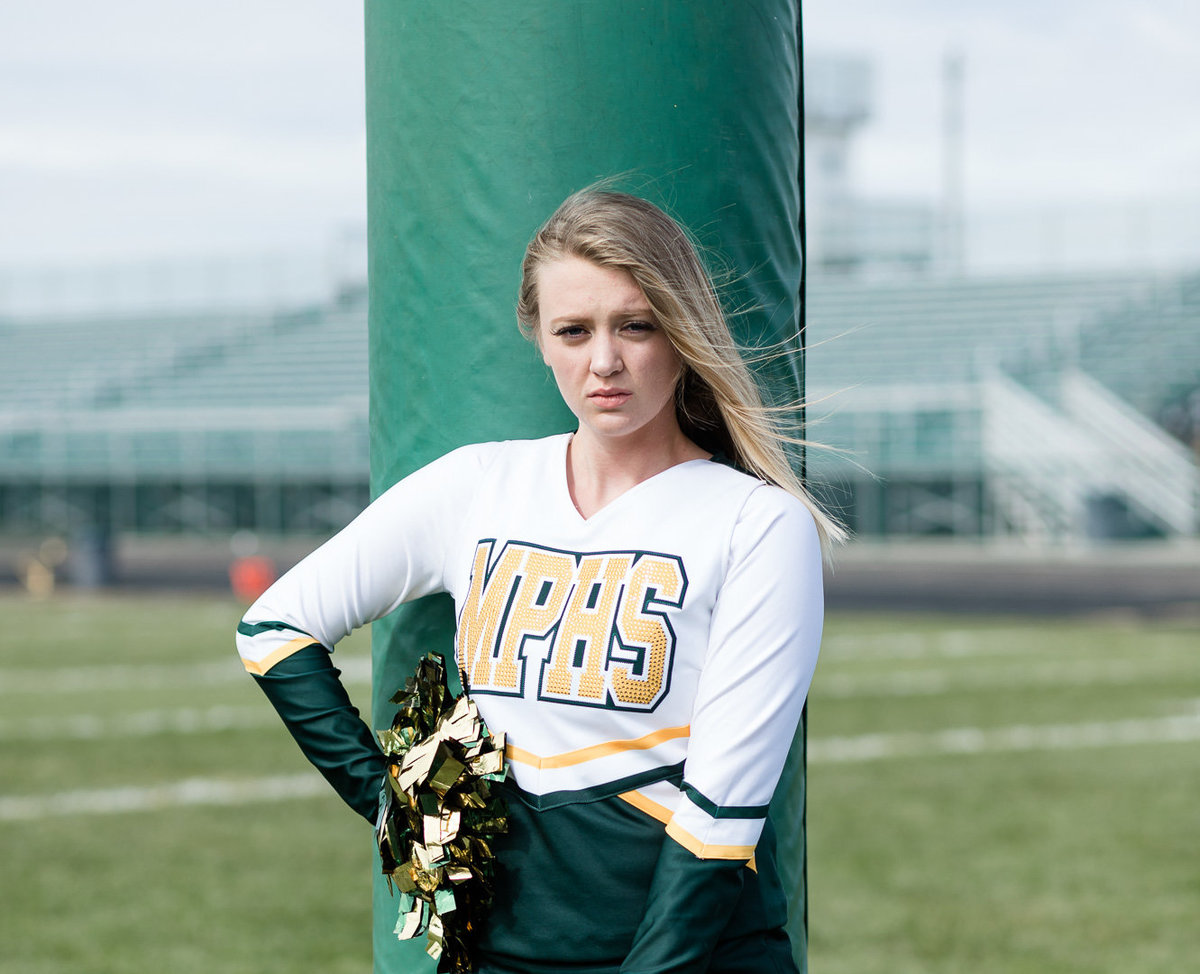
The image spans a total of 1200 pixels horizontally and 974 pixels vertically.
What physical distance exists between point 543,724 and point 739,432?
1.33ft

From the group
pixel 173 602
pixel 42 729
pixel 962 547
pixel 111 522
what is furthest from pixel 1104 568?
pixel 111 522

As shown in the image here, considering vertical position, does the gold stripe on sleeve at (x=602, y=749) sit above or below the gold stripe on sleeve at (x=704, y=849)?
above

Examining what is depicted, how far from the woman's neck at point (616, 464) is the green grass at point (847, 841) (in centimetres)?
379

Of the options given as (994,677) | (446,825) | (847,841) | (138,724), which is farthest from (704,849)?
(994,677)

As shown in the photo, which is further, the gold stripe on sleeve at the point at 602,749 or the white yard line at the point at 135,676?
the white yard line at the point at 135,676

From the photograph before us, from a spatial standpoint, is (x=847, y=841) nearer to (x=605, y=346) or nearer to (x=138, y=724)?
(x=138, y=724)

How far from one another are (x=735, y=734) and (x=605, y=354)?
433mm

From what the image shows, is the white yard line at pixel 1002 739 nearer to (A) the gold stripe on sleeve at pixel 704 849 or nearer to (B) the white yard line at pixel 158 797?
(B) the white yard line at pixel 158 797

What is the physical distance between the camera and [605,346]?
1639mm

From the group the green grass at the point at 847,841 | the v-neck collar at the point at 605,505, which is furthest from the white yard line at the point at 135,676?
the v-neck collar at the point at 605,505

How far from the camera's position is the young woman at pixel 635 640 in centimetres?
→ 157

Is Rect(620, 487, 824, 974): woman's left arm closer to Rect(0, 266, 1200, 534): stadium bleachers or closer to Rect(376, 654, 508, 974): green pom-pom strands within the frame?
Rect(376, 654, 508, 974): green pom-pom strands

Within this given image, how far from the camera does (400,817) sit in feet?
5.69

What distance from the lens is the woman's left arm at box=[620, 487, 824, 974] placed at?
1536 mm
